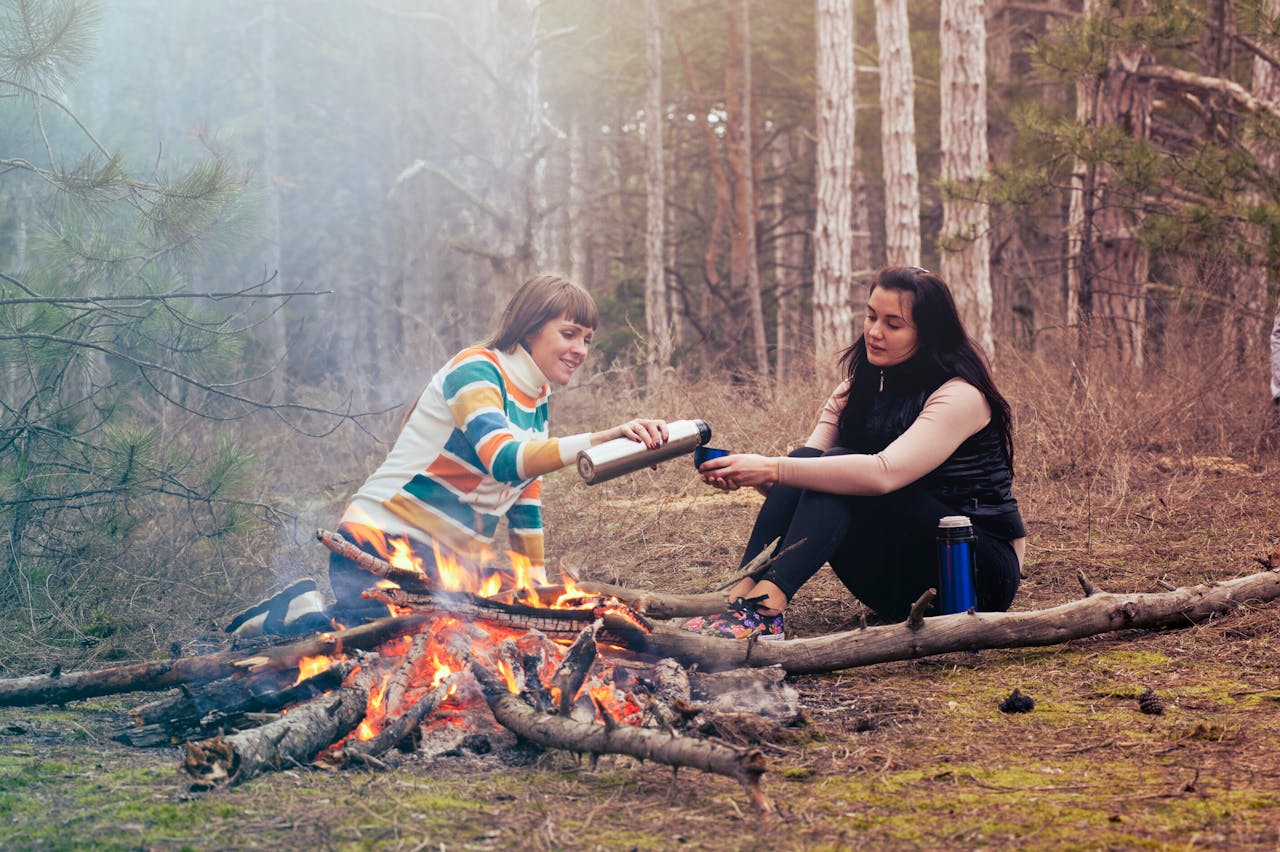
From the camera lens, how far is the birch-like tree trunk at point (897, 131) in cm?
1223

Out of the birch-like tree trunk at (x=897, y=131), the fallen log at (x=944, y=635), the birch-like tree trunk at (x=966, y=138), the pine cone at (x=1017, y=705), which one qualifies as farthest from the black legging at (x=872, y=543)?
the birch-like tree trunk at (x=897, y=131)

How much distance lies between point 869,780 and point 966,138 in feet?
32.2

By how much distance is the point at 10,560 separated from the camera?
4965 millimetres

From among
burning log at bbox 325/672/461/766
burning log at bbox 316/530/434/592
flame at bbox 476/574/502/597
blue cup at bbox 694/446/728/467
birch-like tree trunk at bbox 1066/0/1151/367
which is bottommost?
burning log at bbox 325/672/461/766

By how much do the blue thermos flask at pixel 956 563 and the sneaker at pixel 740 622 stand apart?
61 centimetres

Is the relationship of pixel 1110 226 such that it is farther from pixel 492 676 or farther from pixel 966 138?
pixel 492 676

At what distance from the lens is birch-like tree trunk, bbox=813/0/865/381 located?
1310 cm

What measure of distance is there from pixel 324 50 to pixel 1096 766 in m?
28.2

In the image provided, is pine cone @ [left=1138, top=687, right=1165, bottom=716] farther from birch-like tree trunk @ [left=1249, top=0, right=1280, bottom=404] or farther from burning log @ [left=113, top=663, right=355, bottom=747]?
birch-like tree trunk @ [left=1249, top=0, right=1280, bottom=404]

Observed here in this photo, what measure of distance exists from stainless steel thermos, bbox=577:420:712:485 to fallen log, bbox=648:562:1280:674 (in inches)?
20.7

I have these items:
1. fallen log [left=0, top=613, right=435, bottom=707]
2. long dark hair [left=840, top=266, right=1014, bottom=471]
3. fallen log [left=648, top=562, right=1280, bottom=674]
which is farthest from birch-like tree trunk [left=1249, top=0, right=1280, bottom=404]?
fallen log [left=0, top=613, right=435, bottom=707]

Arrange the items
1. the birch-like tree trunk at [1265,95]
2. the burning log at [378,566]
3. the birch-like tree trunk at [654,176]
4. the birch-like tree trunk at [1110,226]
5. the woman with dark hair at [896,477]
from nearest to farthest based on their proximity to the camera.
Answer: the burning log at [378,566]
the woman with dark hair at [896,477]
the birch-like tree trunk at [1110,226]
the birch-like tree trunk at [1265,95]
the birch-like tree trunk at [654,176]

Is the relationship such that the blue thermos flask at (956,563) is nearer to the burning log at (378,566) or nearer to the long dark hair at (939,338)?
the long dark hair at (939,338)

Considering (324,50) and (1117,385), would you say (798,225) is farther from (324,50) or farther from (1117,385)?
(1117,385)
